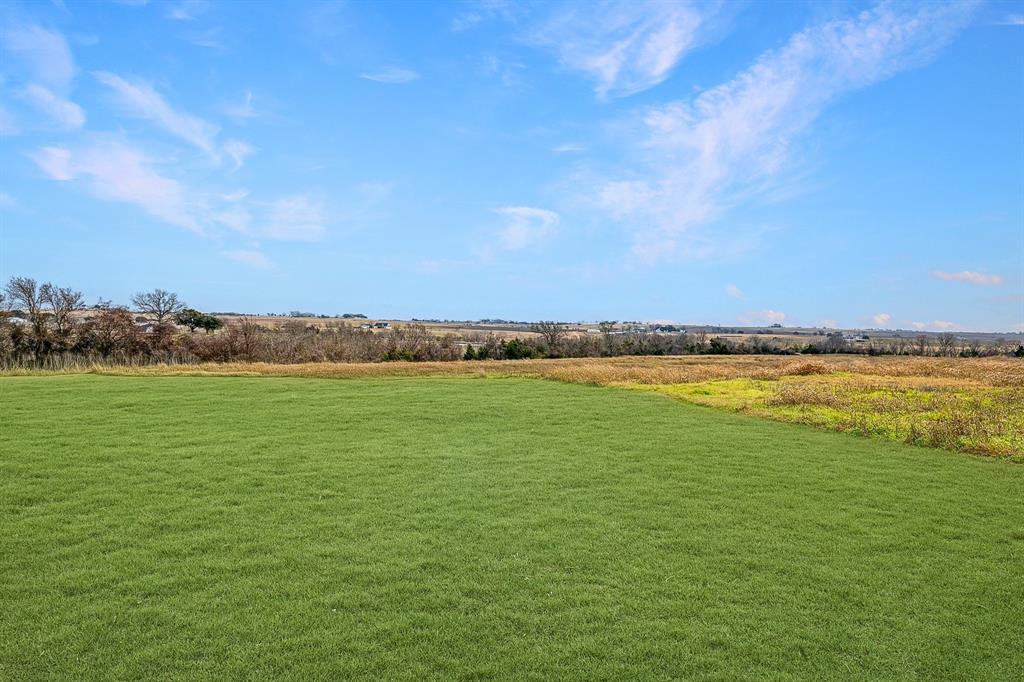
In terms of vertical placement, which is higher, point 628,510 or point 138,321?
point 138,321

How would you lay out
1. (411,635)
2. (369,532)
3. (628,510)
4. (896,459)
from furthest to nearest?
(896,459)
(628,510)
(369,532)
(411,635)

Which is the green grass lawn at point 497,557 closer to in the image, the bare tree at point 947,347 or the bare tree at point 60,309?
the bare tree at point 60,309

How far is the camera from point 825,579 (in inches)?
199

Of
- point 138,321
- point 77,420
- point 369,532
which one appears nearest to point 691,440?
point 369,532

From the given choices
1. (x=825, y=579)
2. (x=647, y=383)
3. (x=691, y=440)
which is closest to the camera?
(x=825, y=579)

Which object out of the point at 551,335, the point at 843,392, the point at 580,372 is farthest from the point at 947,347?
the point at 580,372

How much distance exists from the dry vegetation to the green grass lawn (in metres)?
1.45

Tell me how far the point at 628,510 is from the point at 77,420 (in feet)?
35.7

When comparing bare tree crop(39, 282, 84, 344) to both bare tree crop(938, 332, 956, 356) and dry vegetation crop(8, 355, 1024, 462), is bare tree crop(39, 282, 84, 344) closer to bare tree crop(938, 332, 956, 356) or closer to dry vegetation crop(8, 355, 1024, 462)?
dry vegetation crop(8, 355, 1024, 462)

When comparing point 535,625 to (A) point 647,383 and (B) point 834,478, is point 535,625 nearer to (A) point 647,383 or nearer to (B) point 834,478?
(B) point 834,478

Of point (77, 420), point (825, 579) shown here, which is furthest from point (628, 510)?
point (77, 420)

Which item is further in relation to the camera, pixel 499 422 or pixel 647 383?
pixel 647 383

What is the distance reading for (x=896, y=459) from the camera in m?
9.70

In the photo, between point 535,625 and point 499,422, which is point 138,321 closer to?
point 499,422
